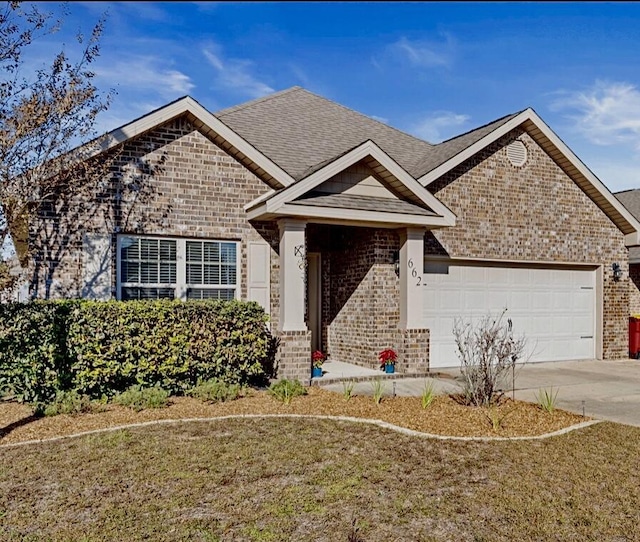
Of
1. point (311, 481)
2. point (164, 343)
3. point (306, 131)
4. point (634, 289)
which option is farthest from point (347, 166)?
point (634, 289)

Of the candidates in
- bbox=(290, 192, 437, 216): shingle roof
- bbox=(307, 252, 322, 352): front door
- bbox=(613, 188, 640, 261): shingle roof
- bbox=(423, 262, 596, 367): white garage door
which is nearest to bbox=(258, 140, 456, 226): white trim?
bbox=(290, 192, 437, 216): shingle roof

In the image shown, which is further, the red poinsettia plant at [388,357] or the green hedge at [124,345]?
the red poinsettia plant at [388,357]

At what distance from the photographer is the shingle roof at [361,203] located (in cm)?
1055

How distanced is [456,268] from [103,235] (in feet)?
25.1

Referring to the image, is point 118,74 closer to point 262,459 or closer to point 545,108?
point 262,459

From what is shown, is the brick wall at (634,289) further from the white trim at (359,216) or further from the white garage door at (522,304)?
the white trim at (359,216)

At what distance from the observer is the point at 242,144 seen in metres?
10.7

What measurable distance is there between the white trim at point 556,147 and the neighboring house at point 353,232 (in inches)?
1.7

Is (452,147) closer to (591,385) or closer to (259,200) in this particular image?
(259,200)

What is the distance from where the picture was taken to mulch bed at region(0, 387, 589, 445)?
23.4 feet

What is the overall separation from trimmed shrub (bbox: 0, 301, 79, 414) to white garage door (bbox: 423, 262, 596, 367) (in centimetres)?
763

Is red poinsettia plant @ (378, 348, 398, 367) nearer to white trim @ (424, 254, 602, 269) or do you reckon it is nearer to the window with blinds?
white trim @ (424, 254, 602, 269)

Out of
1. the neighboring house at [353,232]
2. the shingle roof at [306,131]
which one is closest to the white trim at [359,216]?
the neighboring house at [353,232]

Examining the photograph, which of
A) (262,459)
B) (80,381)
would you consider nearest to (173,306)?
(80,381)
